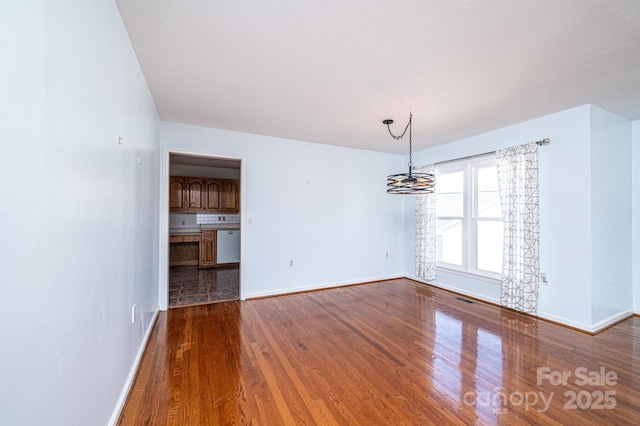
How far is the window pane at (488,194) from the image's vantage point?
3973 millimetres

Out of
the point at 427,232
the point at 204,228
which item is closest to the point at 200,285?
the point at 204,228

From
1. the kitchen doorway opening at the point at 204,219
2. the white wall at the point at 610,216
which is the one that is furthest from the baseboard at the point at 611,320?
the kitchen doorway opening at the point at 204,219

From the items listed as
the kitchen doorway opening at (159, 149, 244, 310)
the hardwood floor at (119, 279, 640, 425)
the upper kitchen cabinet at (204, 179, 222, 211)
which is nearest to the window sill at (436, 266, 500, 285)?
the hardwood floor at (119, 279, 640, 425)

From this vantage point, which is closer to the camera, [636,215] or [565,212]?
[565,212]

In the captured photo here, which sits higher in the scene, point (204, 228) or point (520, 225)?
point (520, 225)

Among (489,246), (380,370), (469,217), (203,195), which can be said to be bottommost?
(380,370)

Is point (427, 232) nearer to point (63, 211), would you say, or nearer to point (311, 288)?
point (311, 288)

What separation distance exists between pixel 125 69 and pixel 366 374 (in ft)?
9.75

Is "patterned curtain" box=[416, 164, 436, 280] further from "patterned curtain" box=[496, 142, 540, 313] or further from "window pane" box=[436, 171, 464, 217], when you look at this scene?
"patterned curtain" box=[496, 142, 540, 313]

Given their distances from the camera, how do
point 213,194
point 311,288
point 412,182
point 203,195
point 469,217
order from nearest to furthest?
point 412,182 → point 469,217 → point 311,288 → point 203,195 → point 213,194

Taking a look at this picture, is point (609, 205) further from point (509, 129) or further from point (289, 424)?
point (289, 424)

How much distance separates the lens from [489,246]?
4070mm

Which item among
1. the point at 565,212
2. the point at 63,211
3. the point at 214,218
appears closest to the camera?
the point at 63,211

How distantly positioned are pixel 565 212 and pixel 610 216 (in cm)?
60
